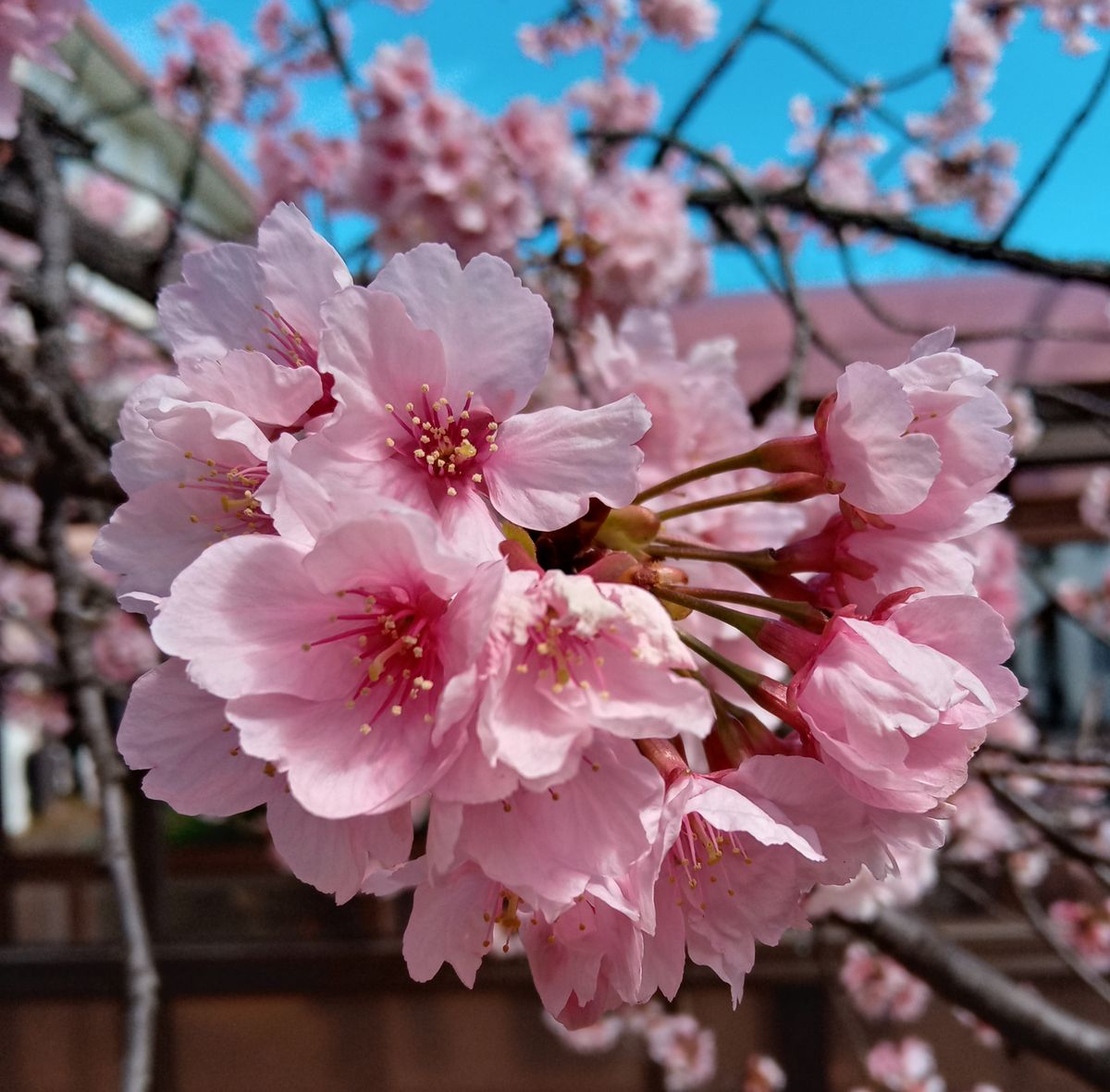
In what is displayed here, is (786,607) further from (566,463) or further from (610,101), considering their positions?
(610,101)

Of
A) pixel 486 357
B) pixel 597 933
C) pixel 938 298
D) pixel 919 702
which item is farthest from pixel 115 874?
pixel 938 298

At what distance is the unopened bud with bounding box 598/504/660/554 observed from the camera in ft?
1.72

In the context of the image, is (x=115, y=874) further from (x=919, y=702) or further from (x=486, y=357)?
(x=919, y=702)

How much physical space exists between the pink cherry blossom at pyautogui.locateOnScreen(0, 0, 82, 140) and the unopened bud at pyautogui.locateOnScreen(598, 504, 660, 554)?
2.80 feet

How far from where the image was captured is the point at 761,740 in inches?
21.1

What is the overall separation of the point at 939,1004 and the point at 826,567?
11.2ft

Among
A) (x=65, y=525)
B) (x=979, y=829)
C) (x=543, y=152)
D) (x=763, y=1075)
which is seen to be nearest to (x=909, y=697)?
(x=65, y=525)

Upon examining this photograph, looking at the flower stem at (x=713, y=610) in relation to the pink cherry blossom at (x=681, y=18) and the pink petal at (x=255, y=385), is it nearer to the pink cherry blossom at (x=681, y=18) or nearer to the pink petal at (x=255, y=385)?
the pink petal at (x=255, y=385)

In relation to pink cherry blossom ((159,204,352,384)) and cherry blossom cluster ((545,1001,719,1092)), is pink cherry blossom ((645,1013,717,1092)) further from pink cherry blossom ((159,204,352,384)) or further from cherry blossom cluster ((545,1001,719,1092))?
pink cherry blossom ((159,204,352,384))

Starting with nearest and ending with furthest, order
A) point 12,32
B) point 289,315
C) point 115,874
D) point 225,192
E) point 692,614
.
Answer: point 289,315 → point 692,614 → point 12,32 → point 115,874 → point 225,192

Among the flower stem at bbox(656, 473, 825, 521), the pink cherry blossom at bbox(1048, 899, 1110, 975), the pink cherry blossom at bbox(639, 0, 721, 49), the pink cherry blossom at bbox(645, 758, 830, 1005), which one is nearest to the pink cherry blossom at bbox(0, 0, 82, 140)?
the flower stem at bbox(656, 473, 825, 521)

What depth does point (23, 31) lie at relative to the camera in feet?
2.89

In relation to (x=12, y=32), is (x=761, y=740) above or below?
below

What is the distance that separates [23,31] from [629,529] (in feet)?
3.01
